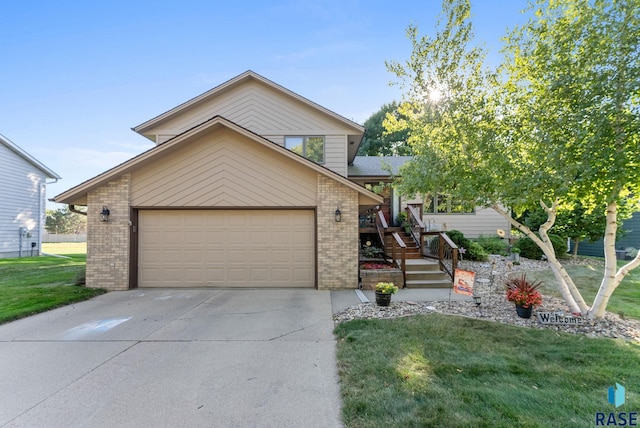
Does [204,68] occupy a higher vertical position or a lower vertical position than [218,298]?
higher

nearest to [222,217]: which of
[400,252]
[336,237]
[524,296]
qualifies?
[336,237]

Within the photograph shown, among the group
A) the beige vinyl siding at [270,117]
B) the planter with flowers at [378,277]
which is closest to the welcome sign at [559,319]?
the planter with flowers at [378,277]

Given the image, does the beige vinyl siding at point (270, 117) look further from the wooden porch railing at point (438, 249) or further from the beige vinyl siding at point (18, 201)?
the beige vinyl siding at point (18, 201)

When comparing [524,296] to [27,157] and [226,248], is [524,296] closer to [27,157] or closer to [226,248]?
[226,248]

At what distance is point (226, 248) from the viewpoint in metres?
8.84

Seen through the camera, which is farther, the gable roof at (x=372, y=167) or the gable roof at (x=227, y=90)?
the gable roof at (x=372, y=167)

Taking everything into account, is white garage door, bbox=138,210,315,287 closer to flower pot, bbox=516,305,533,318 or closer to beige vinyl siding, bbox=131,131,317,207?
beige vinyl siding, bbox=131,131,317,207

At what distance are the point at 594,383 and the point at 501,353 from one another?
956 mm

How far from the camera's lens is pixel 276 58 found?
13.0 metres

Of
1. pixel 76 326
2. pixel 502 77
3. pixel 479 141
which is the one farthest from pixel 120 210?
pixel 502 77

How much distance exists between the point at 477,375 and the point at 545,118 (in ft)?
15.3

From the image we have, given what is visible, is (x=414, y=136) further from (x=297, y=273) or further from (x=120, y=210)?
(x=120, y=210)

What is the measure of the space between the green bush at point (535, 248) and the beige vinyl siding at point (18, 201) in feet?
86.6

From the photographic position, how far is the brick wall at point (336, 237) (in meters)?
8.41
